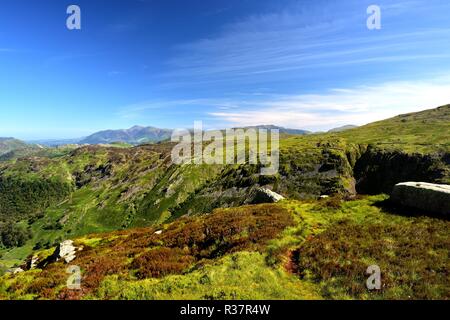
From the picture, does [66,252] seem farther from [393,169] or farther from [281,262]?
[393,169]

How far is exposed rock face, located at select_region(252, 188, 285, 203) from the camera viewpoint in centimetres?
4235

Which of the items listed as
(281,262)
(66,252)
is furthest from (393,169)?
(66,252)

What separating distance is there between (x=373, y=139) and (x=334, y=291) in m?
206

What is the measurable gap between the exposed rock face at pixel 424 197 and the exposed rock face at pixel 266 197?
15974 mm

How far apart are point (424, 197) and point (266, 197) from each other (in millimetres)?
20800

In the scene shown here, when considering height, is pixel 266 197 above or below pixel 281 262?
above

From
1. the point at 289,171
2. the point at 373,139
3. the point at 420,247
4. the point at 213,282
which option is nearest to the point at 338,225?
the point at 420,247

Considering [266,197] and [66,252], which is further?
[266,197]

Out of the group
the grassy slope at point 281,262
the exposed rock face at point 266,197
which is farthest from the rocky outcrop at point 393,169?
the grassy slope at point 281,262

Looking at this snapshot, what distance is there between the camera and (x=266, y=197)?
144ft

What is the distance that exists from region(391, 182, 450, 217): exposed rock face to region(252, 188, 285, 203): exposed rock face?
16.0 meters

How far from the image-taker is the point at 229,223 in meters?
29.7

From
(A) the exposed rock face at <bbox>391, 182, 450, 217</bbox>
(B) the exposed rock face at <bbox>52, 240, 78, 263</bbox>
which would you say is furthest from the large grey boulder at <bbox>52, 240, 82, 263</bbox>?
(A) the exposed rock face at <bbox>391, 182, 450, 217</bbox>
